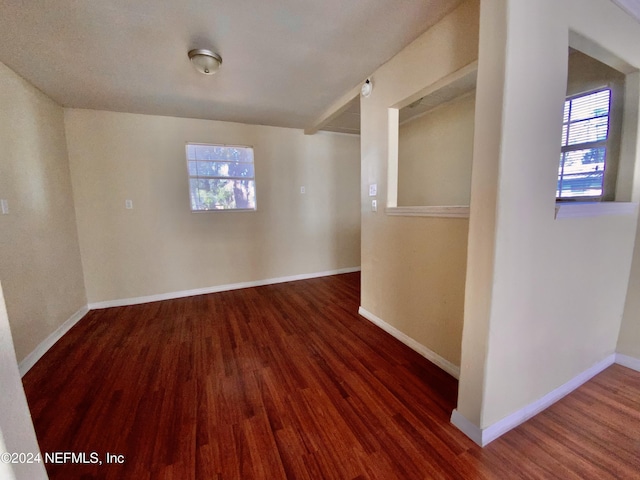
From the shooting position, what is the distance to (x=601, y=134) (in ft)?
6.20

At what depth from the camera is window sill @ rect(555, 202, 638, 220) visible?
4.32 ft

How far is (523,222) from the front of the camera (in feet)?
3.86

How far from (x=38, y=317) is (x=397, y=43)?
3.78 metres

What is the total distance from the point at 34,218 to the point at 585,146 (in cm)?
479

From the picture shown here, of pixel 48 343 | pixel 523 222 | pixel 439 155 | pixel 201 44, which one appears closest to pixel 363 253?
pixel 523 222

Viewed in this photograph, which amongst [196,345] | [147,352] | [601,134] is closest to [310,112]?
[601,134]

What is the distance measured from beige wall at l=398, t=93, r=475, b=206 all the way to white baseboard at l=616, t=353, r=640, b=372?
71.9 inches

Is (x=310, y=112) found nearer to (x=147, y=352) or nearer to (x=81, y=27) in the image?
(x=81, y=27)

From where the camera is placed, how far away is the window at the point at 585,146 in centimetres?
189

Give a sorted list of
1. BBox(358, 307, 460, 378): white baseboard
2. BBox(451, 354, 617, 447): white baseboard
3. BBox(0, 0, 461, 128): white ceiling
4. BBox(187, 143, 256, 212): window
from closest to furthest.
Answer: BBox(451, 354, 617, 447): white baseboard, BBox(0, 0, 461, 128): white ceiling, BBox(358, 307, 460, 378): white baseboard, BBox(187, 143, 256, 212): window

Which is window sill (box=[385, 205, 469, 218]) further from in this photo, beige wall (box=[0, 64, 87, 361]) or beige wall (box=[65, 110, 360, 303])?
beige wall (box=[0, 64, 87, 361])

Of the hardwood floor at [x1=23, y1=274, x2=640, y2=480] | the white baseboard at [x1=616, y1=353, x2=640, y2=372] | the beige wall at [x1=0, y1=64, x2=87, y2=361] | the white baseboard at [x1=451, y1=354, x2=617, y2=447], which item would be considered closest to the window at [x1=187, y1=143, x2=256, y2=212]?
the beige wall at [x1=0, y1=64, x2=87, y2=361]

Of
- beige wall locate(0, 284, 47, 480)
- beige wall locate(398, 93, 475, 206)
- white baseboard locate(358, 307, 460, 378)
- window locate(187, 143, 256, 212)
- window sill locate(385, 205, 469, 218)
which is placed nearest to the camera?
beige wall locate(0, 284, 47, 480)

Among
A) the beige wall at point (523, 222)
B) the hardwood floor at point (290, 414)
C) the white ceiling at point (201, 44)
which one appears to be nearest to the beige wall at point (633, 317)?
the hardwood floor at point (290, 414)
